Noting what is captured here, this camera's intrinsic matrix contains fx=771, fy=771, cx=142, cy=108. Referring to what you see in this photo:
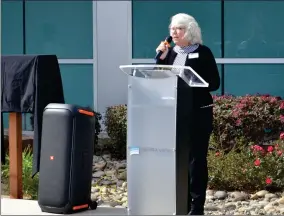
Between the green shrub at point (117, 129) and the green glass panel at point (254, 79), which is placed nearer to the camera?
the green shrub at point (117, 129)

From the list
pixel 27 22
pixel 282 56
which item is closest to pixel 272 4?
pixel 282 56

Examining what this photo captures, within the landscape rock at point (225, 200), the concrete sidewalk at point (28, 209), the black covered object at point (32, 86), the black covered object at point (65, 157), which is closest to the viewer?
the black covered object at point (65, 157)

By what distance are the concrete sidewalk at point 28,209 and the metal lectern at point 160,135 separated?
27.9 inches

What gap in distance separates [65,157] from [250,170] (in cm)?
235

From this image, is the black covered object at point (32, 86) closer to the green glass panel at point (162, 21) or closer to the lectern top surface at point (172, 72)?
the lectern top surface at point (172, 72)

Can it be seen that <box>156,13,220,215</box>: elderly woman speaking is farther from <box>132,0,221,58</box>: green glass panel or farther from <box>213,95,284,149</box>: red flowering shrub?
<box>132,0,221,58</box>: green glass panel

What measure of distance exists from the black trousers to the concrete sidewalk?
0.75 meters

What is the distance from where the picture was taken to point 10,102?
736cm

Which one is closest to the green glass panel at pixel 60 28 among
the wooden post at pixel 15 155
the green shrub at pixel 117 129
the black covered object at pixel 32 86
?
the green shrub at pixel 117 129

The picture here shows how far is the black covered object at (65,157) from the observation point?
21.9 ft

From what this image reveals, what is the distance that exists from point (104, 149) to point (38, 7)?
3171 mm

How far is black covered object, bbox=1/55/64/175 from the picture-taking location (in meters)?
7.16

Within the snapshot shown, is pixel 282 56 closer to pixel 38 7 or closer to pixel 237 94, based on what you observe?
pixel 237 94

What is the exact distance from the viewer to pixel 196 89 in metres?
6.47
